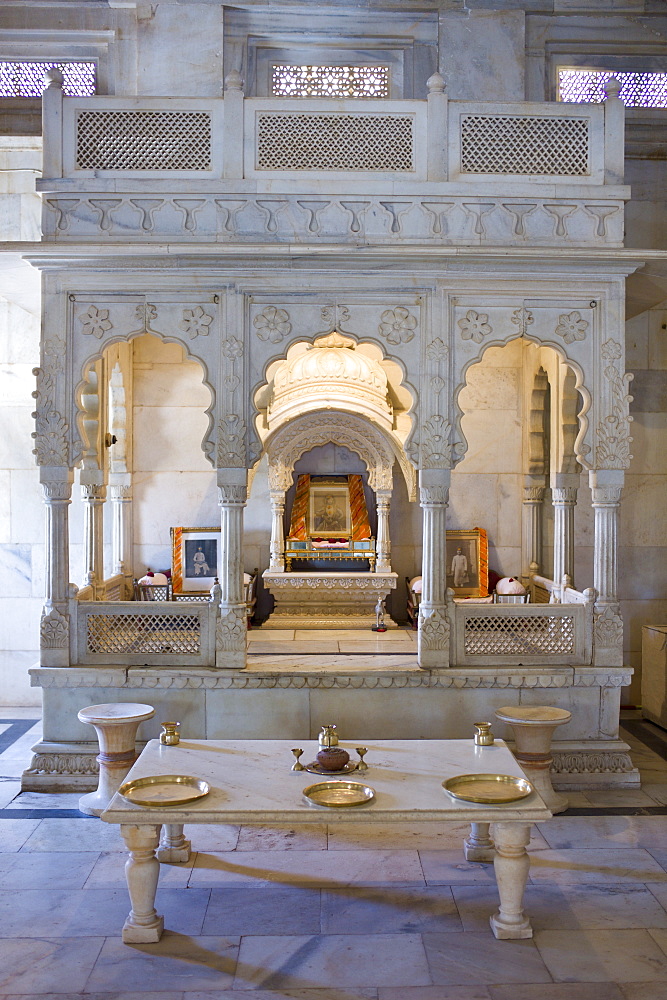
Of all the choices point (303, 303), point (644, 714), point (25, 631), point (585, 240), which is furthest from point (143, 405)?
point (644, 714)

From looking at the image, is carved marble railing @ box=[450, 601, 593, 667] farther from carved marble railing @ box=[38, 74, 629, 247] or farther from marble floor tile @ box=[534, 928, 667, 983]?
carved marble railing @ box=[38, 74, 629, 247]

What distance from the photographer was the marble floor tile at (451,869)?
528cm

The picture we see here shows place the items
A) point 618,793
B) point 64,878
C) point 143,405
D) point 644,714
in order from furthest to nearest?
point 143,405 → point 644,714 → point 618,793 → point 64,878

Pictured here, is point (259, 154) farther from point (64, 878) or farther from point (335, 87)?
point (64, 878)

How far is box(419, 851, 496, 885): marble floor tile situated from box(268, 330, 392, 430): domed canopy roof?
→ 453 centimetres

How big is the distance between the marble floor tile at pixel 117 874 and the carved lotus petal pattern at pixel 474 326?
13.4ft

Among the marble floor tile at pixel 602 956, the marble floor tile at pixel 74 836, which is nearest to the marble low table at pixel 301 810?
the marble floor tile at pixel 602 956

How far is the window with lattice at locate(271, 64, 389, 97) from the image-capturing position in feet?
30.3

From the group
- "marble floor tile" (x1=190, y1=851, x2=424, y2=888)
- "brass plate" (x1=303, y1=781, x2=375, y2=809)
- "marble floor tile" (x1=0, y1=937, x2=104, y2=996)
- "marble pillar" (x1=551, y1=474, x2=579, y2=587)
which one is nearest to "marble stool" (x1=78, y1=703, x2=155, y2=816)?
"marble floor tile" (x1=190, y1=851, x2=424, y2=888)

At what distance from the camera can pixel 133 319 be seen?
6.93 metres

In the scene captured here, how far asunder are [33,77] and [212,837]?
760cm

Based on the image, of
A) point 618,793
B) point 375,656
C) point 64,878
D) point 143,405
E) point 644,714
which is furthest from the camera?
point 143,405

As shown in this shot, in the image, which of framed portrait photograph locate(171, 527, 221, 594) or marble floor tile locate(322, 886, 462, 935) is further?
framed portrait photograph locate(171, 527, 221, 594)

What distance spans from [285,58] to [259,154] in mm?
2862
